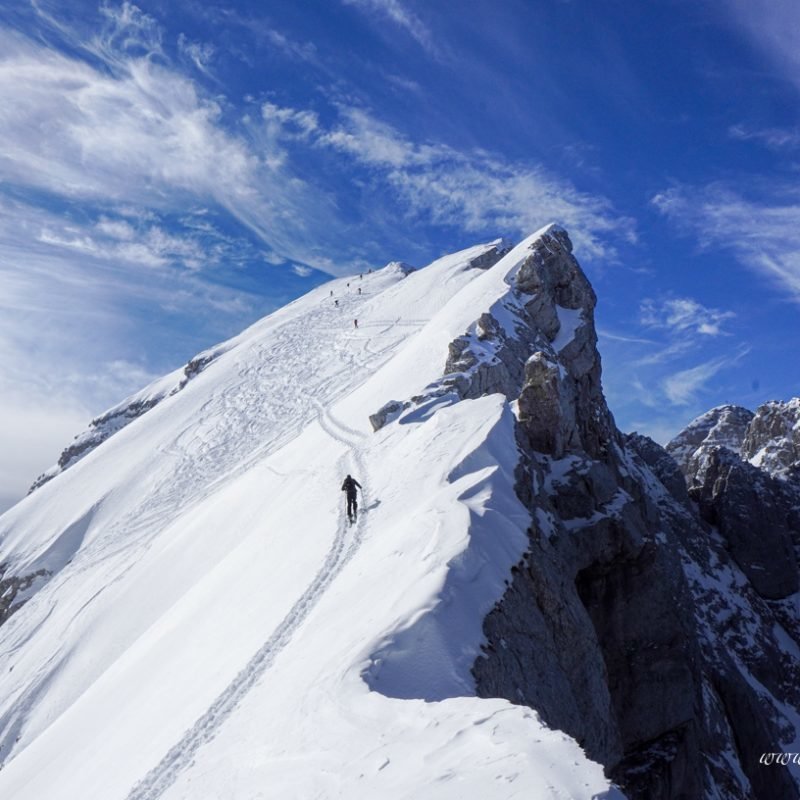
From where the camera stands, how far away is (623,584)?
2645cm

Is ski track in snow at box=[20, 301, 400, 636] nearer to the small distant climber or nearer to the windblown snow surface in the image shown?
the windblown snow surface

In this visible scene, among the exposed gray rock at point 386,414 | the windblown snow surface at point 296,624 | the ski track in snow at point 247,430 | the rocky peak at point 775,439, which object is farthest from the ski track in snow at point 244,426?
the rocky peak at point 775,439

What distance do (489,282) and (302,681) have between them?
42.0 m

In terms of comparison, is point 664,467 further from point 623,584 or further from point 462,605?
point 462,605

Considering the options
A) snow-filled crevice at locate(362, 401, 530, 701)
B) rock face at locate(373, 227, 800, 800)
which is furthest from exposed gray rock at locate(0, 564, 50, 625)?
snow-filled crevice at locate(362, 401, 530, 701)

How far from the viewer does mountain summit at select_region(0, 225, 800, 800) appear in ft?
33.6

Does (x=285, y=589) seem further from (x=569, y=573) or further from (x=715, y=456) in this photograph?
(x=715, y=456)

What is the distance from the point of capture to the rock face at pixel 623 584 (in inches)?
→ 624

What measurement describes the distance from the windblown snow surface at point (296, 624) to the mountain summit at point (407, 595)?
0.07 meters

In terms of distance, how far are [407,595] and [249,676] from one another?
3768 mm

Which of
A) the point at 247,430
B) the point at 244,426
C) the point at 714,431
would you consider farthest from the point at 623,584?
the point at 714,431

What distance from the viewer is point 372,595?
45.4 ft

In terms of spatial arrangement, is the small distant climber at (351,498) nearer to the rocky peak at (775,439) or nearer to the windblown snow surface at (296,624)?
the windblown snow surface at (296,624)

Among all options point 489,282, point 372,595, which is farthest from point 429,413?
point 489,282
